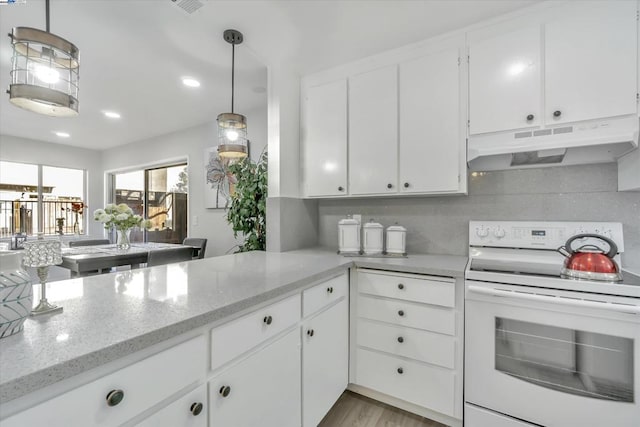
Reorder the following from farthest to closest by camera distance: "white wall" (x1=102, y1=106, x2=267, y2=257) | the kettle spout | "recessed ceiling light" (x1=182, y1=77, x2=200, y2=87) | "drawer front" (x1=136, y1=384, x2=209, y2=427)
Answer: "white wall" (x1=102, y1=106, x2=267, y2=257) < "recessed ceiling light" (x1=182, y1=77, x2=200, y2=87) < the kettle spout < "drawer front" (x1=136, y1=384, x2=209, y2=427)

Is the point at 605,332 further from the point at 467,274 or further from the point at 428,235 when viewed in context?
the point at 428,235

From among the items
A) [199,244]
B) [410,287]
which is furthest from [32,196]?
[410,287]

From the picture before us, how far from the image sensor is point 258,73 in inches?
96.1

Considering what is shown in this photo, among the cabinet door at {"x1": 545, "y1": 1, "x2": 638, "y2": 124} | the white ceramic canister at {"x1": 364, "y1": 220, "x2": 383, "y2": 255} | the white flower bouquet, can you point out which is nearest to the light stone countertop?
the white ceramic canister at {"x1": 364, "y1": 220, "x2": 383, "y2": 255}

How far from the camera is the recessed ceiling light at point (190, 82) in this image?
2545 mm

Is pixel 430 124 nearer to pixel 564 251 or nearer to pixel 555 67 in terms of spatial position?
pixel 555 67

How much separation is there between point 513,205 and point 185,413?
2124 mm

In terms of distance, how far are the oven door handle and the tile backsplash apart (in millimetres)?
698

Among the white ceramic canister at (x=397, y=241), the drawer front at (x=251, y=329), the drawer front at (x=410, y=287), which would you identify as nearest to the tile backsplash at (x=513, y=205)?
the white ceramic canister at (x=397, y=241)

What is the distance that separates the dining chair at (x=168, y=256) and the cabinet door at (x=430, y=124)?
7.56ft

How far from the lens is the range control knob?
1916 mm

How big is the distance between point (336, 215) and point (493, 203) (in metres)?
1.23

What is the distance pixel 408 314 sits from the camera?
163 cm

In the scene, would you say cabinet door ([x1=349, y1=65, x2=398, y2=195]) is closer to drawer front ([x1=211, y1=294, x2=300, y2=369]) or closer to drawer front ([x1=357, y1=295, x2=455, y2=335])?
drawer front ([x1=357, y1=295, x2=455, y2=335])
